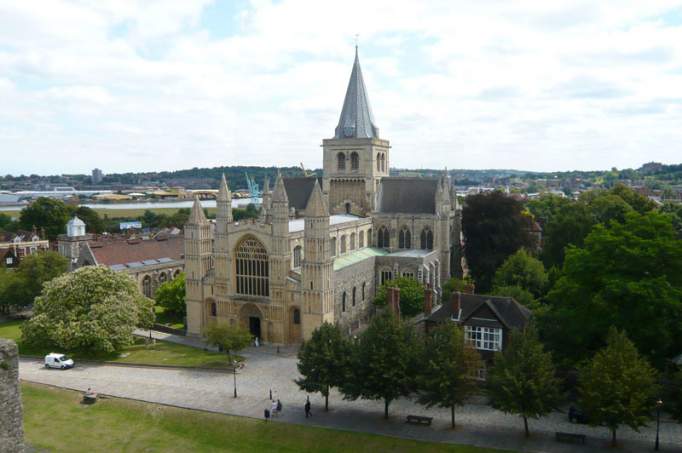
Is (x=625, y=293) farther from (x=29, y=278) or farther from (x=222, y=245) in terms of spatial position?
(x=29, y=278)

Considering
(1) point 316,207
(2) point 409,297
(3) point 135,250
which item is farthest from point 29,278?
(2) point 409,297

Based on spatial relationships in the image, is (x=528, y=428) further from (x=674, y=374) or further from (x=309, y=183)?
(x=309, y=183)

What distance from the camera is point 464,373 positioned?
1152 inches

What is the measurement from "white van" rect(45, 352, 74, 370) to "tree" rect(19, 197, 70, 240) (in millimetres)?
56296

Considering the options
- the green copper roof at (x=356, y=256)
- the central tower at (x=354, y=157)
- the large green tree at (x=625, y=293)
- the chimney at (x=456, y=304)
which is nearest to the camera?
the large green tree at (x=625, y=293)

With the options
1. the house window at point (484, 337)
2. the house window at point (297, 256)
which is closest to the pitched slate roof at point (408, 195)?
the house window at point (297, 256)

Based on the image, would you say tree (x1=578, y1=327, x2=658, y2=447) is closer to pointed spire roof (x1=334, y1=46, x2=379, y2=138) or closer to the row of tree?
the row of tree

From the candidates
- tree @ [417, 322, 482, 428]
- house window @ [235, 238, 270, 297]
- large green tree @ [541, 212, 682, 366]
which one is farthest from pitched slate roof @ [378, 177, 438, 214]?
tree @ [417, 322, 482, 428]

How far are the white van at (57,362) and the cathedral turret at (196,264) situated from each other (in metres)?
10.8

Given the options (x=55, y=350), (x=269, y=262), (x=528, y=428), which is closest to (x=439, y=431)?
(x=528, y=428)

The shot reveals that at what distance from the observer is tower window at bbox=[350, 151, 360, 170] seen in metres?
62.7

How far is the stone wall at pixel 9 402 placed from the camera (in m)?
17.2

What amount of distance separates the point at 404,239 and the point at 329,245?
17.2m

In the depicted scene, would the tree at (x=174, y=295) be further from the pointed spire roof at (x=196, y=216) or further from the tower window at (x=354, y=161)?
the tower window at (x=354, y=161)
